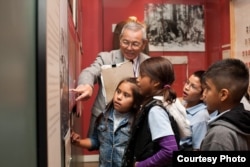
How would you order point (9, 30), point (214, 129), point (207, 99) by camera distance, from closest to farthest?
point (9, 30) < point (214, 129) < point (207, 99)

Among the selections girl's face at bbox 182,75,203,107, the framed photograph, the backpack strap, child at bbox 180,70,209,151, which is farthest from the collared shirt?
the framed photograph

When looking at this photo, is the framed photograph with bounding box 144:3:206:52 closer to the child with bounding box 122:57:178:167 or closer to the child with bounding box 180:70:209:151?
the child with bounding box 180:70:209:151

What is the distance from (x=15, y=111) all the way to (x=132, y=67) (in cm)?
167

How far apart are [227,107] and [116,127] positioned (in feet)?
2.20

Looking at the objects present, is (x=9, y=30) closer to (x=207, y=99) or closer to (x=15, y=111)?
(x=15, y=111)

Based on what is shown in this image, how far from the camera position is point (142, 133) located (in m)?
1.64

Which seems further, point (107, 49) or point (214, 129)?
point (107, 49)

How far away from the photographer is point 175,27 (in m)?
4.73

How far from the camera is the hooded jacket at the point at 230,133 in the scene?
129 centimetres

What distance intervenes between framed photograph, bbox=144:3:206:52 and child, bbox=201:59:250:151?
3135mm

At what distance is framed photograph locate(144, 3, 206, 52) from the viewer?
15.4 ft

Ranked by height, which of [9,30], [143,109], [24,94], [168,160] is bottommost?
[168,160]

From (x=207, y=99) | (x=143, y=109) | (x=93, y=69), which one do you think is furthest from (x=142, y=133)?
A: (x=93, y=69)

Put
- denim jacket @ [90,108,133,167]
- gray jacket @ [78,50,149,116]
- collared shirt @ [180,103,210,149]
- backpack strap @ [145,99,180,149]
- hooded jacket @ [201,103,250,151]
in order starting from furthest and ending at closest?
1. gray jacket @ [78,50,149,116]
2. collared shirt @ [180,103,210,149]
3. denim jacket @ [90,108,133,167]
4. backpack strap @ [145,99,180,149]
5. hooded jacket @ [201,103,250,151]
